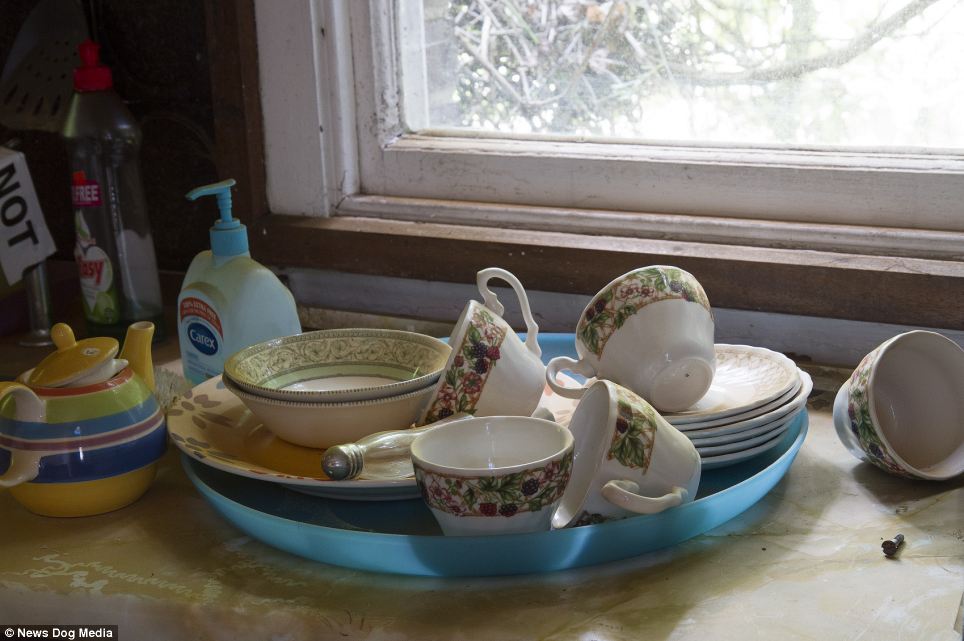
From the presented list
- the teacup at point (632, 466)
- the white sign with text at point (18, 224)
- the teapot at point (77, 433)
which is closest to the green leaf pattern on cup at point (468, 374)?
the teacup at point (632, 466)

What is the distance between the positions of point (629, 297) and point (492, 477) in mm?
245

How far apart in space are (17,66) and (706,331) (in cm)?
92

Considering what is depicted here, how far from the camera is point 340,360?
0.94 m

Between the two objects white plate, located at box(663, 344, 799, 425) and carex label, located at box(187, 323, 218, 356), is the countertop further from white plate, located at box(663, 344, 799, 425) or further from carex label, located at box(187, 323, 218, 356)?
carex label, located at box(187, 323, 218, 356)

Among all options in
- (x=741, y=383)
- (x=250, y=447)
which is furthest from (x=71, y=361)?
(x=741, y=383)

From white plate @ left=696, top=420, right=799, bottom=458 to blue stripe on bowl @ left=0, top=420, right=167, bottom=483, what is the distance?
417 millimetres

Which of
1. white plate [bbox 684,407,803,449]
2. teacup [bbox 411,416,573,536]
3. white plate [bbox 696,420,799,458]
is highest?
teacup [bbox 411,416,573,536]

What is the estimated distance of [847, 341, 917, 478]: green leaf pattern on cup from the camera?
0.80 metres

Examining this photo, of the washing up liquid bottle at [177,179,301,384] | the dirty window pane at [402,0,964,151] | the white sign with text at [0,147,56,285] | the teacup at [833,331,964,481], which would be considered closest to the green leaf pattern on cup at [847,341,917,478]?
the teacup at [833,331,964,481]

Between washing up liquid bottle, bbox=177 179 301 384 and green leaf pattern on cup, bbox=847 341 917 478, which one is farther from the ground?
washing up liquid bottle, bbox=177 179 301 384

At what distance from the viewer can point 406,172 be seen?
1.24 m

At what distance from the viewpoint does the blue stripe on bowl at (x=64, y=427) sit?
30.2 inches

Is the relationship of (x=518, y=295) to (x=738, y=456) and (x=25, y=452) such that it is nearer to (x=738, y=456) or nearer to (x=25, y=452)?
(x=738, y=456)

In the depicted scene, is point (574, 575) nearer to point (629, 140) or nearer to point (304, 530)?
point (304, 530)
